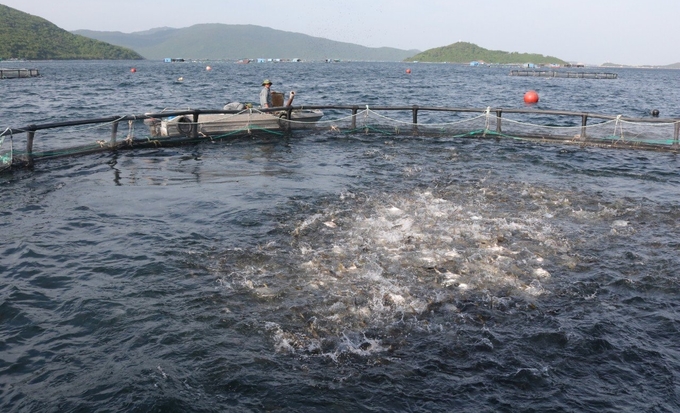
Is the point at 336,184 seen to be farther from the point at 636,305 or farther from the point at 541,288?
the point at 636,305

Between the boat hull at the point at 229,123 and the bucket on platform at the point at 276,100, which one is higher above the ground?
the bucket on platform at the point at 276,100

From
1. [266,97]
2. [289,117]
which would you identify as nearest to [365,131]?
[289,117]

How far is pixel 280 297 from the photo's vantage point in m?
7.67

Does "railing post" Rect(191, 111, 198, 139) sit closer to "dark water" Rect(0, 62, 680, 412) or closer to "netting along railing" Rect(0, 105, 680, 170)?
"netting along railing" Rect(0, 105, 680, 170)

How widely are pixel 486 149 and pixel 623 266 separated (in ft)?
35.7

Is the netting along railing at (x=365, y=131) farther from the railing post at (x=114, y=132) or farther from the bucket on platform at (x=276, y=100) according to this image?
the bucket on platform at (x=276, y=100)

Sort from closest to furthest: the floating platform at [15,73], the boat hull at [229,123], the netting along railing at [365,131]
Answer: the netting along railing at [365,131], the boat hull at [229,123], the floating platform at [15,73]

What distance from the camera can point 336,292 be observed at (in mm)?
7852

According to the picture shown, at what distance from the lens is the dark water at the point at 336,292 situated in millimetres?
5723

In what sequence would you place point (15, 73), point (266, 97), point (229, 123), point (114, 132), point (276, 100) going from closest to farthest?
point (114, 132) < point (229, 123) < point (266, 97) < point (276, 100) < point (15, 73)

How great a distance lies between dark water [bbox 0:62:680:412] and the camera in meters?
5.72

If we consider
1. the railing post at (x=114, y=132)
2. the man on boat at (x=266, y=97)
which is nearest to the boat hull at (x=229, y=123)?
the man on boat at (x=266, y=97)

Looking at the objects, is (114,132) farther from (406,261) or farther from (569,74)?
(569,74)

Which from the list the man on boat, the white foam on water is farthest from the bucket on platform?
the white foam on water
